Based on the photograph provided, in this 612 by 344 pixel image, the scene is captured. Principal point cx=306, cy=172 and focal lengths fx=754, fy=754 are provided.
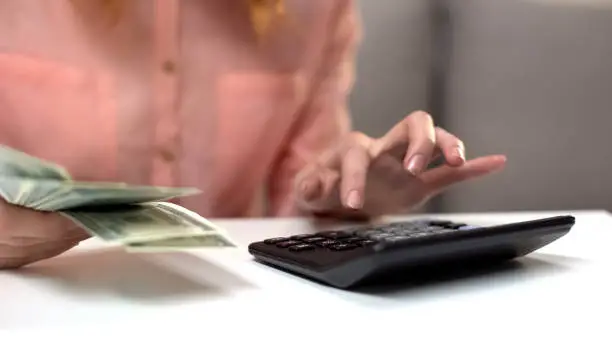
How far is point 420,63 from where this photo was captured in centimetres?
130

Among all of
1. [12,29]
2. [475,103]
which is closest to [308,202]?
[12,29]

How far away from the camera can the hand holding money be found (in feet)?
1.02

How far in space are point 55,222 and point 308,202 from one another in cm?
28

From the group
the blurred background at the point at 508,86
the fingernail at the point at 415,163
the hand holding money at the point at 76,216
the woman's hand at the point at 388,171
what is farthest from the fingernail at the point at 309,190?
the blurred background at the point at 508,86

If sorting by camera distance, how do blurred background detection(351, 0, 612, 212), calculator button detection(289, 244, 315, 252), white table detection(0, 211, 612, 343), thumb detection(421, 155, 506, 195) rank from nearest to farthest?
white table detection(0, 211, 612, 343) < calculator button detection(289, 244, 315, 252) < thumb detection(421, 155, 506, 195) < blurred background detection(351, 0, 612, 212)

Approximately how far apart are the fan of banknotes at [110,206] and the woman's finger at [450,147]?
0.69 feet

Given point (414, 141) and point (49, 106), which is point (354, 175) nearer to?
point (414, 141)

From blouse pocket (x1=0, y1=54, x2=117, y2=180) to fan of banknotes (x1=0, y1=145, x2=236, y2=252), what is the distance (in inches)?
15.0

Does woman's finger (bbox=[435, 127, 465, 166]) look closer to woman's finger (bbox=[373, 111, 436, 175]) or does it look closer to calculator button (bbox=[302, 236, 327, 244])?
woman's finger (bbox=[373, 111, 436, 175])

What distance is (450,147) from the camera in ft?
1.65

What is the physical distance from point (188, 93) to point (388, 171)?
0.85 ft

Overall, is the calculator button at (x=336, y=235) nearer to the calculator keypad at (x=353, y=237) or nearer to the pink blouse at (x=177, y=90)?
the calculator keypad at (x=353, y=237)

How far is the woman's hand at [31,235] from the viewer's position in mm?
370

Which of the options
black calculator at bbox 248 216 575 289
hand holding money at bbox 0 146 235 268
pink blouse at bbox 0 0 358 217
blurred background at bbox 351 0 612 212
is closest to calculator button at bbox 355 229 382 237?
black calculator at bbox 248 216 575 289
